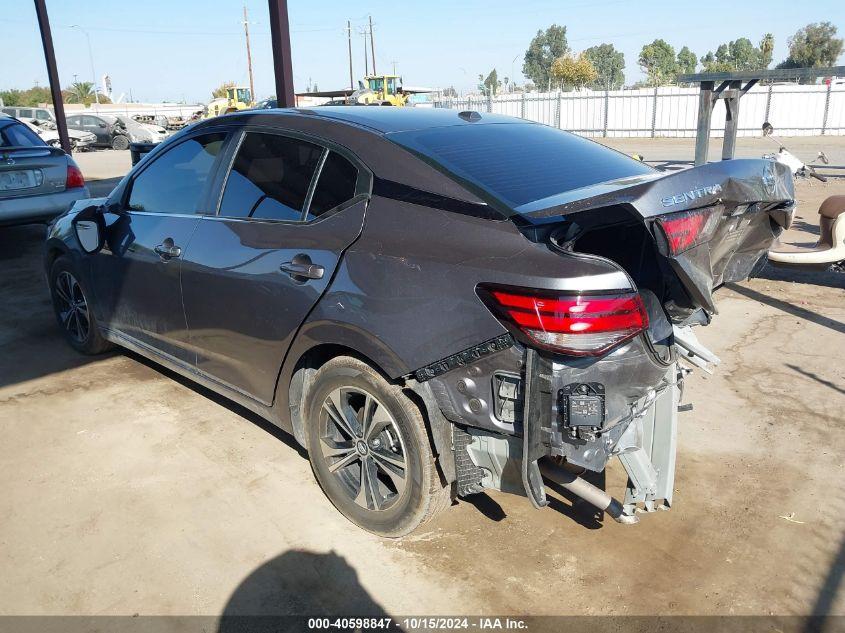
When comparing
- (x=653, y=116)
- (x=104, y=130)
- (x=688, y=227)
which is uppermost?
(x=688, y=227)

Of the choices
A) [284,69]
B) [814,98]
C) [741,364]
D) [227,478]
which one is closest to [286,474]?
[227,478]

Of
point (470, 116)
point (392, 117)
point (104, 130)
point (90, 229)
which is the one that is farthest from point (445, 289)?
point (104, 130)

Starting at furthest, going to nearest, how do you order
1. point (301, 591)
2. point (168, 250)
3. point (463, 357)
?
point (168, 250)
point (301, 591)
point (463, 357)

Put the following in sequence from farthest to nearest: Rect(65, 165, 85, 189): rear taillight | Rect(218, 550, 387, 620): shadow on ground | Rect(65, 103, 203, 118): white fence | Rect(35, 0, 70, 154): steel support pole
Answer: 1. Rect(65, 103, 203, 118): white fence
2. Rect(35, 0, 70, 154): steel support pole
3. Rect(65, 165, 85, 189): rear taillight
4. Rect(218, 550, 387, 620): shadow on ground

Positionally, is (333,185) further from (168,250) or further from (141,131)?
(141,131)

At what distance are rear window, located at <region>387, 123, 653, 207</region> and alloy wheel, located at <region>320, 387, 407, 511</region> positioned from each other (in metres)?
1.02

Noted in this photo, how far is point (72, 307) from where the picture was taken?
17.0ft

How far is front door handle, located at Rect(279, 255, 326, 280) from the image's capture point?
9.74 ft

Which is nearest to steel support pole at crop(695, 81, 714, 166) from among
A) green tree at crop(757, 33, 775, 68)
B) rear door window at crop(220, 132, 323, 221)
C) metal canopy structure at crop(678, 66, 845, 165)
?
metal canopy structure at crop(678, 66, 845, 165)

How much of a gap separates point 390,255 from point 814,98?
31.1 meters

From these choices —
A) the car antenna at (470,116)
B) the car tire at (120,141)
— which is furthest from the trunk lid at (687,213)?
the car tire at (120,141)

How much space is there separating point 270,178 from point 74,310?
103 inches

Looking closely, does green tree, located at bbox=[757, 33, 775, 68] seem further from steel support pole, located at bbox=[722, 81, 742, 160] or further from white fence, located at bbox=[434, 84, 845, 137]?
steel support pole, located at bbox=[722, 81, 742, 160]

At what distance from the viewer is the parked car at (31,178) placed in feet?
25.1
